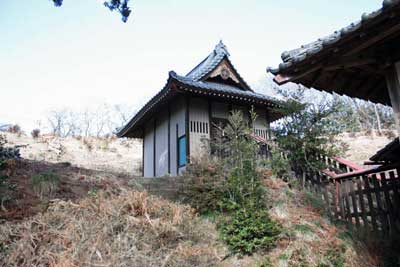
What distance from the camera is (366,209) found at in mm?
6164

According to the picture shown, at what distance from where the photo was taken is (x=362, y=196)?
19.7 feet

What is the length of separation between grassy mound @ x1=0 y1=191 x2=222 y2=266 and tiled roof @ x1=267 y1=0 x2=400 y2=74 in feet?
10.1

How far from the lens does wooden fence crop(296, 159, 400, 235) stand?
5.61m

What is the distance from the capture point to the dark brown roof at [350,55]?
2.42 metres

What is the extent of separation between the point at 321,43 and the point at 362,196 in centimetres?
432

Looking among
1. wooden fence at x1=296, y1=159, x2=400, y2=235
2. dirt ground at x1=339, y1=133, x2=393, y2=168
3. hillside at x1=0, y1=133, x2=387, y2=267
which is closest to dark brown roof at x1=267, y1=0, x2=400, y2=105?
wooden fence at x1=296, y1=159, x2=400, y2=235

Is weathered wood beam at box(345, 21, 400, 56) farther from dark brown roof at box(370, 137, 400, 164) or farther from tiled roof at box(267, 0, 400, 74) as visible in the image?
dark brown roof at box(370, 137, 400, 164)

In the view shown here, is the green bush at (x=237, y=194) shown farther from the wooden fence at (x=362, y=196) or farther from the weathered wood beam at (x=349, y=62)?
the weathered wood beam at (x=349, y=62)

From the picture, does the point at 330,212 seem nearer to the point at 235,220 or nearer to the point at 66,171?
the point at 235,220

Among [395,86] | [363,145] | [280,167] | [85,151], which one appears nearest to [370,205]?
[280,167]

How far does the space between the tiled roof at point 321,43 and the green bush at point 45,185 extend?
16.9 ft

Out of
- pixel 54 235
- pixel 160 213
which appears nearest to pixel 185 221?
pixel 160 213

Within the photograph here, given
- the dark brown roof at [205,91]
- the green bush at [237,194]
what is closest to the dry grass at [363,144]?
the dark brown roof at [205,91]

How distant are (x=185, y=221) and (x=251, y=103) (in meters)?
A: 7.59
